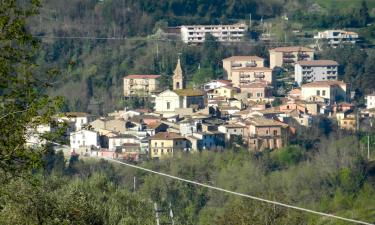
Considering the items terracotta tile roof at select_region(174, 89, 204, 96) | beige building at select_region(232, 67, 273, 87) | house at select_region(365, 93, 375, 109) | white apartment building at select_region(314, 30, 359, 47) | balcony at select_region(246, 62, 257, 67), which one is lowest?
house at select_region(365, 93, 375, 109)

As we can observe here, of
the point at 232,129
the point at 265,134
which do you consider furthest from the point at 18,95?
the point at 232,129

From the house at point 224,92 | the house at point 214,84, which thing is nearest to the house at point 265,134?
the house at point 224,92

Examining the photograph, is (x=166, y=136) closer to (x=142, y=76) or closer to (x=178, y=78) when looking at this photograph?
(x=178, y=78)

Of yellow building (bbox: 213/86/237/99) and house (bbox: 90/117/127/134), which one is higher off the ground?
yellow building (bbox: 213/86/237/99)

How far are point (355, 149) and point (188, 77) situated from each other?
→ 54.7ft

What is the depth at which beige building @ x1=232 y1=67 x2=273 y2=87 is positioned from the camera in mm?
51175

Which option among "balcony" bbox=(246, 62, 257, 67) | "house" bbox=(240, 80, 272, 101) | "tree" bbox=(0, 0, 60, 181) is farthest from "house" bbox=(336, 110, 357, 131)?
"tree" bbox=(0, 0, 60, 181)

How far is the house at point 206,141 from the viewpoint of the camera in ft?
126

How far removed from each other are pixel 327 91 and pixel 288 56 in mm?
5755

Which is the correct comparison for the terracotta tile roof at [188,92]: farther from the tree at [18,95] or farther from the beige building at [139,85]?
the tree at [18,95]

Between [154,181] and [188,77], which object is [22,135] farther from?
[188,77]

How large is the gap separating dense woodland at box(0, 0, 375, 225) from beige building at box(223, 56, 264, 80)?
A: 0.59 m

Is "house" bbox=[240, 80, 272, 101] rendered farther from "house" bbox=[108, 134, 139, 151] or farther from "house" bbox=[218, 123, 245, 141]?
"house" bbox=[108, 134, 139, 151]

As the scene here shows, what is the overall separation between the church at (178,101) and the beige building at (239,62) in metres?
5.65
